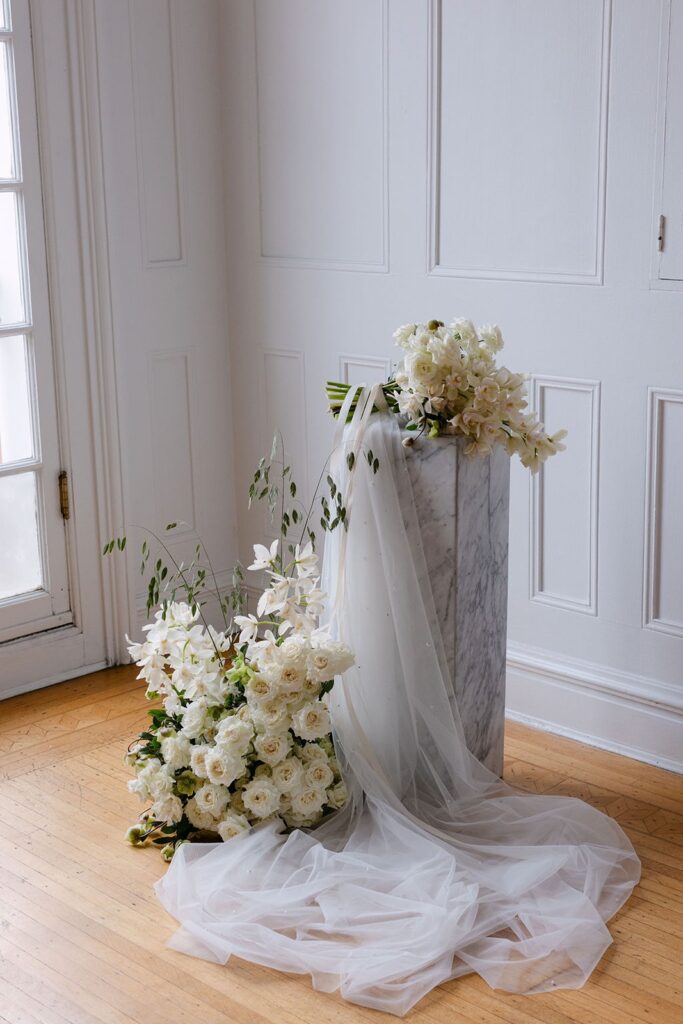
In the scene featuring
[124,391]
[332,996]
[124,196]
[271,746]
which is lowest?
[332,996]

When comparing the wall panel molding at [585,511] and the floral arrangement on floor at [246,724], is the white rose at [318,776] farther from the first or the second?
the wall panel molding at [585,511]

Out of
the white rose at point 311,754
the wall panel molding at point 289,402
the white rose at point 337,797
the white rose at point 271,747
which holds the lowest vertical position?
the white rose at point 337,797

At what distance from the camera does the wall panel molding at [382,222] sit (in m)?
3.60

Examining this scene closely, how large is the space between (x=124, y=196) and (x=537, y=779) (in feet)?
6.99

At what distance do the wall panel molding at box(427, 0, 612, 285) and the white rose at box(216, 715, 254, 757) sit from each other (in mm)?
1418

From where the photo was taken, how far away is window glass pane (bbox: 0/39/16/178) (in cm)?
363

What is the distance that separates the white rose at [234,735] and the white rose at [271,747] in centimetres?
3

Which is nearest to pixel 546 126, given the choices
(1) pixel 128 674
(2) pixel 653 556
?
(2) pixel 653 556

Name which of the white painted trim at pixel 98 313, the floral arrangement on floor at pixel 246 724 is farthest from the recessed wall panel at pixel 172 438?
the floral arrangement on floor at pixel 246 724

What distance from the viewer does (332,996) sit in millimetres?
2400

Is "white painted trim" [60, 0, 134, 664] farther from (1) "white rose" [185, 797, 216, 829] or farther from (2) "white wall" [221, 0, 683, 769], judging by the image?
(1) "white rose" [185, 797, 216, 829]

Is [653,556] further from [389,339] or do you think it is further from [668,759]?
[389,339]

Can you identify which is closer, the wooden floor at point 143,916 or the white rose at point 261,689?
the wooden floor at point 143,916

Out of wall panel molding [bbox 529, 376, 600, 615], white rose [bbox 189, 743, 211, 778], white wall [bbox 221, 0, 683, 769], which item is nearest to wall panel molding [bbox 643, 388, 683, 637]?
white wall [bbox 221, 0, 683, 769]
